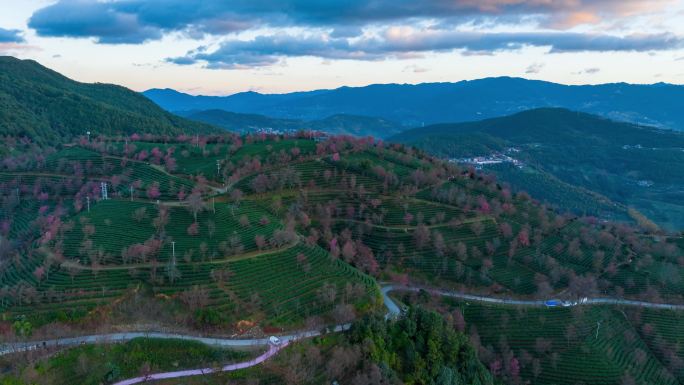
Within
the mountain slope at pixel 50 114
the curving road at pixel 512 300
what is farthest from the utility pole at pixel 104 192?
the mountain slope at pixel 50 114

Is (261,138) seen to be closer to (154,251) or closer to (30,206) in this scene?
(30,206)

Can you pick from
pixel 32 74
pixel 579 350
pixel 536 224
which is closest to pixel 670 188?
pixel 536 224

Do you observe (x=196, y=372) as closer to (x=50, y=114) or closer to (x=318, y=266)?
(x=318, y=266)

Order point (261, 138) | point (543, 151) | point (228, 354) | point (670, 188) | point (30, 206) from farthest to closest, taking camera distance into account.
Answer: point (543, 151) < point (670, 188) < point (261, 138) < point (30, 206) < point (228, 354)

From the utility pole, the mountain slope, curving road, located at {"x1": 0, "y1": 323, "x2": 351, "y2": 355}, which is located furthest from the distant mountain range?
the utility pole

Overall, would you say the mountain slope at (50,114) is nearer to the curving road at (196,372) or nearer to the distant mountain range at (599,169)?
the curving road at (196,372)

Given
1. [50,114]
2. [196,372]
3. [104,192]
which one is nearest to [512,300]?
[196,372]
